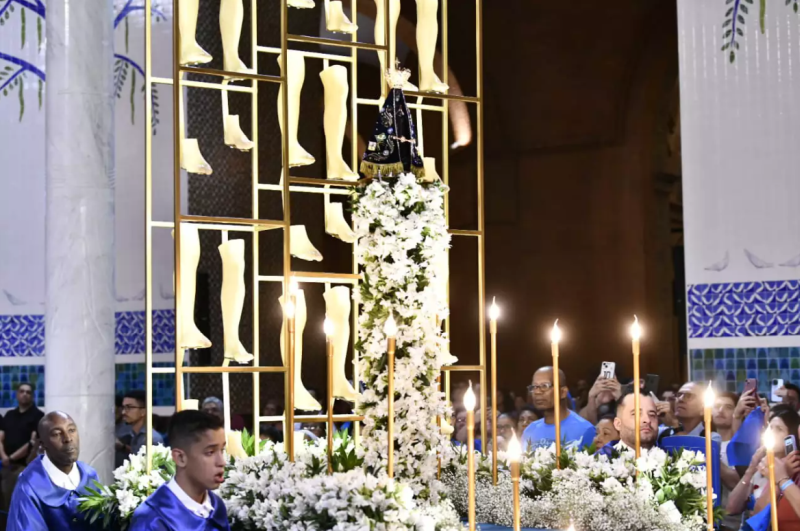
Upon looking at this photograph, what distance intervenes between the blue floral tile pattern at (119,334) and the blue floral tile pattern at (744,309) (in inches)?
172

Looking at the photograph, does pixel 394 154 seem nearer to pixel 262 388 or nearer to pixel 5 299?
pixel 262 388

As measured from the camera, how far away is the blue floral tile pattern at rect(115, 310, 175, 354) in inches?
A: 397

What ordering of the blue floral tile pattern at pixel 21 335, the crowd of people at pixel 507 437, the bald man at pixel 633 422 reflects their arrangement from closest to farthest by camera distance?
the crowd of people at pixel 507 437, the bald man at pixel 633 422, the blue floral tile pattern at pixel 21 335

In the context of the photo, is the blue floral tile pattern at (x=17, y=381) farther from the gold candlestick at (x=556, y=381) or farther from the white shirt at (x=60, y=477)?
the gold candlestick at (x=556, y=381)

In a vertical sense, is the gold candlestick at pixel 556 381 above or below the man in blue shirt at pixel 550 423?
above

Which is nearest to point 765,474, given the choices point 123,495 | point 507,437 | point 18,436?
point 507,437

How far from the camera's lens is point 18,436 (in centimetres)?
1013

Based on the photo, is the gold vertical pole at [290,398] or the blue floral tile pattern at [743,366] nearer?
the gold vertical pole at [290,398]

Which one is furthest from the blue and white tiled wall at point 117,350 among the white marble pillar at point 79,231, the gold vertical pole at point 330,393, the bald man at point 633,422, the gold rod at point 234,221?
the gold vertical pole at point 330,393

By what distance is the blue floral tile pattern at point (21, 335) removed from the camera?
10250 mm

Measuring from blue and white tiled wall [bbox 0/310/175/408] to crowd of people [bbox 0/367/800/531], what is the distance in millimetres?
122

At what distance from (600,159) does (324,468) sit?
15.2 feet

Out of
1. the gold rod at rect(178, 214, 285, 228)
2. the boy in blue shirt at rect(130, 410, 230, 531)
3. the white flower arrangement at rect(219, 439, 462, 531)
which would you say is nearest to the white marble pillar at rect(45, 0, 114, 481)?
the gold rod at rect(178, 214, 285, 228)

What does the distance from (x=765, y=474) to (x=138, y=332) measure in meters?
5.29
